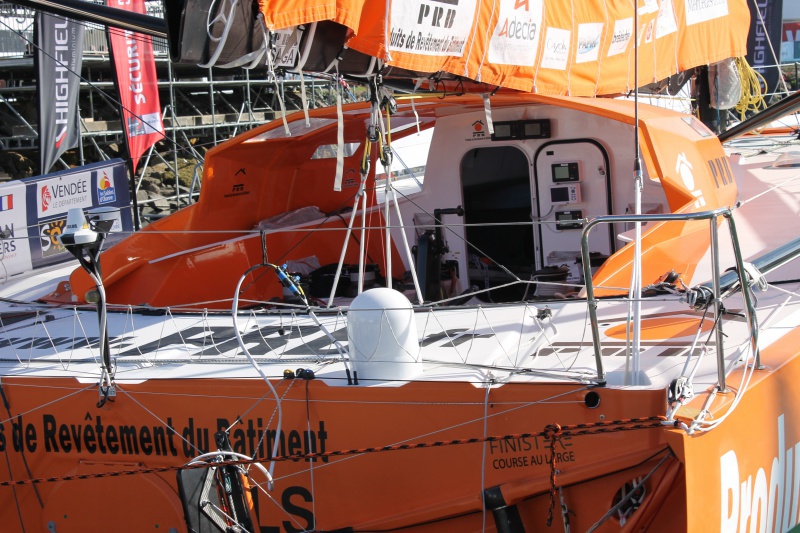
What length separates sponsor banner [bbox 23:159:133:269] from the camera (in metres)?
10.0

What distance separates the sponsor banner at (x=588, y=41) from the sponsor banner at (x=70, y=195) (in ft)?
16.7

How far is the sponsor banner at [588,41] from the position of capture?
6816 millimetres

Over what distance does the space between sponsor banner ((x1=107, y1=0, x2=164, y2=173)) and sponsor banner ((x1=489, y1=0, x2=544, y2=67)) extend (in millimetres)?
6788

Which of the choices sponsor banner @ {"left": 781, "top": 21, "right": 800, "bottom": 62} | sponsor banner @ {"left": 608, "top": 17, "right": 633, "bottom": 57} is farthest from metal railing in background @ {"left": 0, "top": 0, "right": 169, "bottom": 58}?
sponsor banner @ {"left": 781, "top": 21, "right": 800, "bottom": 62}

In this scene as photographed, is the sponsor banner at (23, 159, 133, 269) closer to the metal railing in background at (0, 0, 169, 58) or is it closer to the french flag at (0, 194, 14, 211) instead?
the french flag at (0, 194, 14, 211)

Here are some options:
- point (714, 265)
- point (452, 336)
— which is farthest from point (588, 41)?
point (714, 265)

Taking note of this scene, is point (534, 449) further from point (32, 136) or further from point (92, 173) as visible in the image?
point (32, 136)

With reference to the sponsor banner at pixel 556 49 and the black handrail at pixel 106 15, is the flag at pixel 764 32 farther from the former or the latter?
the black handrail at pixel 106 15

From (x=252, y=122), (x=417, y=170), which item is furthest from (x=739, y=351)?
(x=252, y=122)

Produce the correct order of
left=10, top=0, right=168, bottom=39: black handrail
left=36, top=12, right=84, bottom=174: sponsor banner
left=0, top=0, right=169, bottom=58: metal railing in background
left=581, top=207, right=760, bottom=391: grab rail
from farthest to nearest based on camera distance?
1. left=0, top=0, right=169, bottom=58: metal railing in background
2. left=36, top=12, right=84, bottom=174: sponsor banner
3. left=10, top=0, right=168, bottom=39: black handrail
4. left=581, top=207, right=760, bottom=391: grab rail

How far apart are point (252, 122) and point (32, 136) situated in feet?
14.9

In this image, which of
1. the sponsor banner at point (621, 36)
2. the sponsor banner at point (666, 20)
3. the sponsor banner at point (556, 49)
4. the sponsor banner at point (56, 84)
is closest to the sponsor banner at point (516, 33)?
the sponsor banner at point (556, 49)

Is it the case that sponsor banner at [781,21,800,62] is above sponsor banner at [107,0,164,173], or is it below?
above

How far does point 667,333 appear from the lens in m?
4.75
